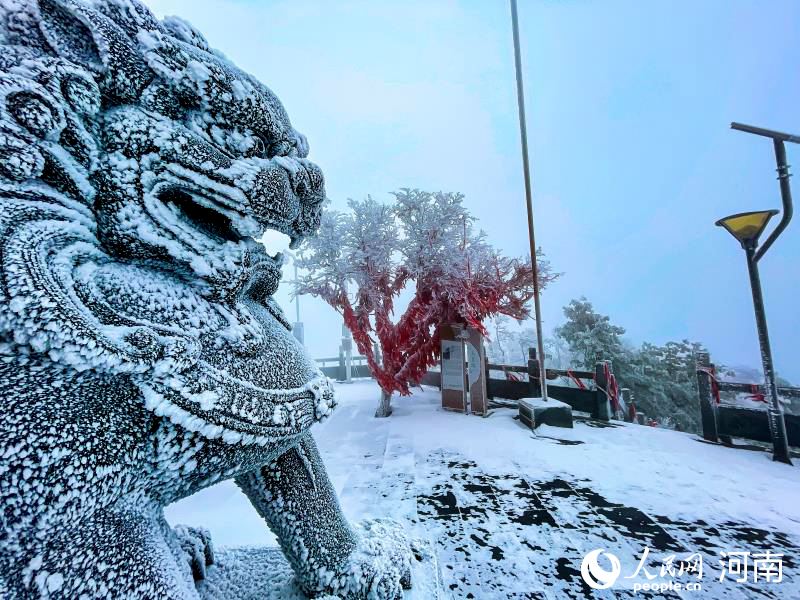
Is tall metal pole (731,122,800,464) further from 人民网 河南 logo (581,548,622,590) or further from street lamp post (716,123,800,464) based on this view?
人民网 河南 logo (581,548,622,590)

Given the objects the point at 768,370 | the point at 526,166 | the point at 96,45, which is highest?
the point at 526,166

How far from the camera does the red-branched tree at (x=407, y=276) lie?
4766 mm

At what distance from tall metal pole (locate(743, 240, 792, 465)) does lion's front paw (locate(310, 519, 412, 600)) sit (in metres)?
3.86

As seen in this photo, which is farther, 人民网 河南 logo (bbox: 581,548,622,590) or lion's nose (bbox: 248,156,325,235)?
人民网 河南 logo (bbox: 581,548,622,590)

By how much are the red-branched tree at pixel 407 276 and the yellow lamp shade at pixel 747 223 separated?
2336 millimetres

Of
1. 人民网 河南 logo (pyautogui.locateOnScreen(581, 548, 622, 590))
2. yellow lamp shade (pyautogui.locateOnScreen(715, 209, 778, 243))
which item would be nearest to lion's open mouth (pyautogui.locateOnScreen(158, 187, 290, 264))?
人民网 河南 logo (pyautogui.locateOnScreen(581, 548, 622, 590))

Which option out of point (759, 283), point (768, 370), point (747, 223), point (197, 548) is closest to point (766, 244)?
point (747, 223)

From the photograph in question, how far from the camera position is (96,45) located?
793 mm

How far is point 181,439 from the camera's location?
2.28 feet

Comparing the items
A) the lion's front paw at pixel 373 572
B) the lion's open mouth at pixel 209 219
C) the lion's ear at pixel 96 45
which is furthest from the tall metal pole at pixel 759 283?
the lion's ear at pixel 96 45

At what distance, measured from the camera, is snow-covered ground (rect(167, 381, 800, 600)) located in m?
1.70

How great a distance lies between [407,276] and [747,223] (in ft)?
12.7

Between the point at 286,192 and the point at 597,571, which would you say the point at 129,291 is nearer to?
the point at 286,192

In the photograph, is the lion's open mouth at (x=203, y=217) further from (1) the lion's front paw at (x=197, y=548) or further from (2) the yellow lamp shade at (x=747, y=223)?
(2) the yellow lamp shade at (x=747, y=223)
